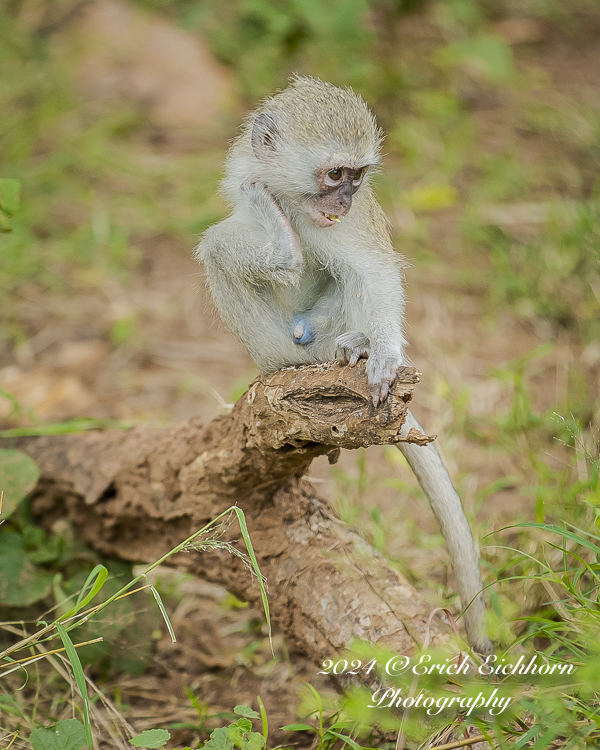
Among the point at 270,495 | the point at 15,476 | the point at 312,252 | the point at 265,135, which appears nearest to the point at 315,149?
the point at 265,135

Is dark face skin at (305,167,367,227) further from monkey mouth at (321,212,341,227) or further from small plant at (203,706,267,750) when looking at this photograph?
small plant at (203,706,267,750)

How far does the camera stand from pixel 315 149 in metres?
3.19

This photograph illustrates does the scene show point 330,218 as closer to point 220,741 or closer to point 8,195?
point 8,195

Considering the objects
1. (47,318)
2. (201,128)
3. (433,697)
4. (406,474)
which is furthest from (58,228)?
(433,697)

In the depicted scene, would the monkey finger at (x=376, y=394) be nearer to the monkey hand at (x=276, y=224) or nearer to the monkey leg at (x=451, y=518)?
the monkey leg at (x=451, y=518)

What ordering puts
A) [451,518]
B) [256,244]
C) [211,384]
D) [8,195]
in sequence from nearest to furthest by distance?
[451,518] → [256,244] → [8,195] → [211,384]

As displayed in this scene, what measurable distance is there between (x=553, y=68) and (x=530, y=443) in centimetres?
592

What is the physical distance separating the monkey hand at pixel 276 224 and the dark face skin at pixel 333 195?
14 cm

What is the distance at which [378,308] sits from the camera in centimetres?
320

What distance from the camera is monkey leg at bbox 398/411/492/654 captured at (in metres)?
2.98

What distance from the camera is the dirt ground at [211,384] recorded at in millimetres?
3449

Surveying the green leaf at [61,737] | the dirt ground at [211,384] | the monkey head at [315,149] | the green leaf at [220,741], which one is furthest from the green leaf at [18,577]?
the monkey head at [315,149]

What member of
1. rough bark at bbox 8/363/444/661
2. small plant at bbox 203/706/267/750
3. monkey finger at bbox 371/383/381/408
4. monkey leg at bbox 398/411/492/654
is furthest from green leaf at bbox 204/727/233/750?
monkey finger at bbox 371/383/381/408

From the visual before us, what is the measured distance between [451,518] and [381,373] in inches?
35.2
